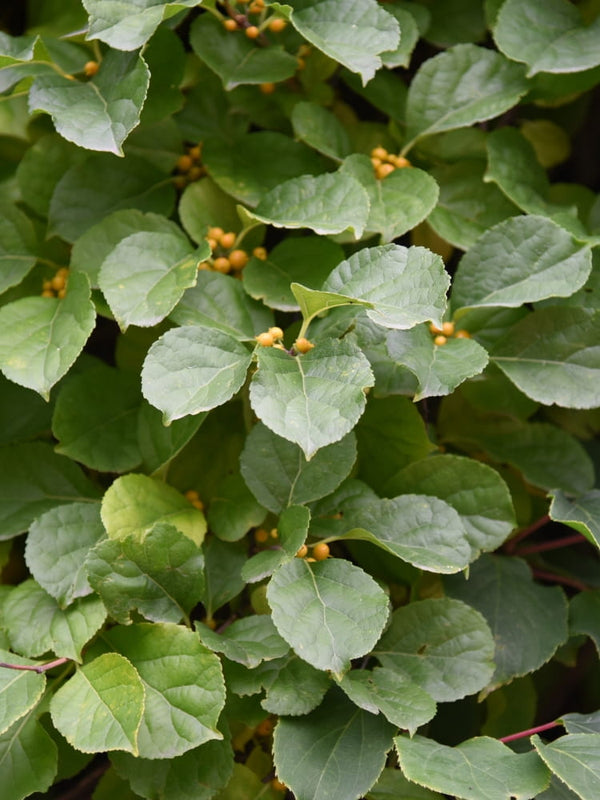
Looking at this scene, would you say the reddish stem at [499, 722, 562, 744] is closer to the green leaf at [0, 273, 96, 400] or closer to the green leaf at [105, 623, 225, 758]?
the green leaf at [105, 623, 225, 758]

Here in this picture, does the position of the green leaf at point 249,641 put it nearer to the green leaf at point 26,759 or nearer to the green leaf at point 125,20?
the green leaf at point 26,759

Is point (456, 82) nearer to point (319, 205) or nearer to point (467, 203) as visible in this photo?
point (467, 203)

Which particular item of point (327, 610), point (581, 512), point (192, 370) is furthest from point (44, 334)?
point (581, 512)

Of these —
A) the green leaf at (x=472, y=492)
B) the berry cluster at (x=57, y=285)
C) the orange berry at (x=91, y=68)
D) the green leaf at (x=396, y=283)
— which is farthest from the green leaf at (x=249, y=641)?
the orange berry at (x=91, y=68)

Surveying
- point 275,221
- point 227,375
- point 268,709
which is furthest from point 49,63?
point 268,709

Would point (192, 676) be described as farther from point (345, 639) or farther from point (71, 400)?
point (71, 400)

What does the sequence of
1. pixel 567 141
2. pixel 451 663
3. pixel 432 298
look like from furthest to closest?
pixel 567 141
pixel 451 663
pixel 432 298

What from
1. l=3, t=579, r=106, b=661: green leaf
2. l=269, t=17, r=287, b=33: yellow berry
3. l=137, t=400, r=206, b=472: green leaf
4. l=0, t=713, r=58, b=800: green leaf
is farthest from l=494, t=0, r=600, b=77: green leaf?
l=0, t=713, r=58, b=800: green leaf
